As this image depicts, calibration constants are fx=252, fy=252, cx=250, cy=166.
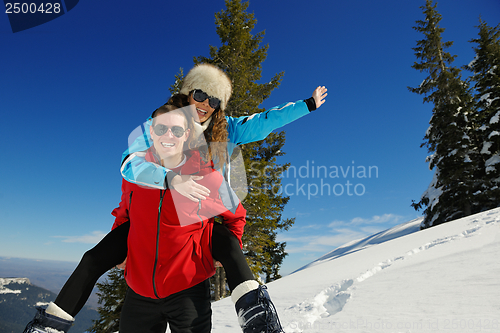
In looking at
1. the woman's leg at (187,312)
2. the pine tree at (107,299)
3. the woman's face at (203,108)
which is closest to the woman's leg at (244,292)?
the woman's leg at (187,312)

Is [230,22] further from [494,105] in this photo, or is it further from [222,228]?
[494,105]

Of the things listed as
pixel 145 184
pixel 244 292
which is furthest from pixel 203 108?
pixel 244 292

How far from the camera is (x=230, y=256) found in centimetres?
132

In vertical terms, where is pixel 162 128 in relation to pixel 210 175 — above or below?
above

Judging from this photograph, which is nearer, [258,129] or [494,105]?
[258,129]

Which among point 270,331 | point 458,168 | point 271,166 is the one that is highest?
point 458,168

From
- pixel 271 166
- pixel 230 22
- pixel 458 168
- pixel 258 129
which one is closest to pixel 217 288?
pixel 271 166

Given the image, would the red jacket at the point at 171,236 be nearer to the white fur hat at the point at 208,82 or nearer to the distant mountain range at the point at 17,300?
the white fur hat at the point at 208,82

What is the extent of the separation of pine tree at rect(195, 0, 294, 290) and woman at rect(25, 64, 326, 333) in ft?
21.1

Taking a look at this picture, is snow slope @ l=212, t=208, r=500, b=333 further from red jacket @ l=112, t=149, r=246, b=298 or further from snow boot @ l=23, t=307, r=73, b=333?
snow boot @ l=23, t=307, r=73, b=333

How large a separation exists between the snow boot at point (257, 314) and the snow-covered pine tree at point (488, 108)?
47.6 ft

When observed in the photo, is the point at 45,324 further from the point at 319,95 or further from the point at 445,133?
the point at 445,133

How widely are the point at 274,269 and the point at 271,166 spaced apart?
21.8 ft

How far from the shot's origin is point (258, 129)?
2.22 meters
